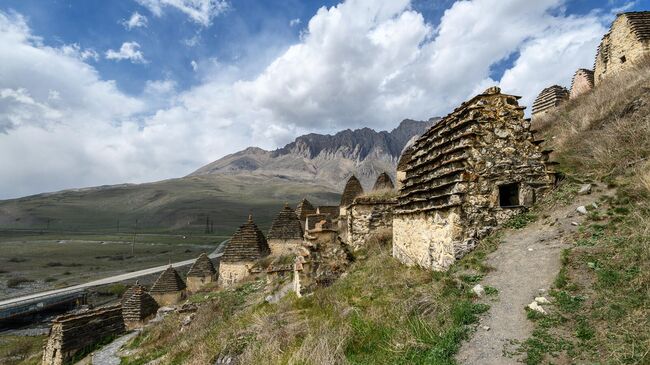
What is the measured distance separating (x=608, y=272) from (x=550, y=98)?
88.4ft

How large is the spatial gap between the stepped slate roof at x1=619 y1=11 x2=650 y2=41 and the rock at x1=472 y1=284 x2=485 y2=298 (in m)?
19.1

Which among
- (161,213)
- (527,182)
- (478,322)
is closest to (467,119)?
(527,182)

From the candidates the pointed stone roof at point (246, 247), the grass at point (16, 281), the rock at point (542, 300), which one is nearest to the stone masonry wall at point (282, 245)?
the pointed stone roof at point (246, 247)

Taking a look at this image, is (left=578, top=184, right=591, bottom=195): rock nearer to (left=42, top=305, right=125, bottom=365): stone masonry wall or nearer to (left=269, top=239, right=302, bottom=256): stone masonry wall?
(left=269, top=239, right=302, bottom=256): stone masonry wall

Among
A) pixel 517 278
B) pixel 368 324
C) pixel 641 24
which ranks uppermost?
pixel 641 24

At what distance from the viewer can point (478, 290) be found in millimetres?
6484

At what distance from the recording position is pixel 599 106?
1451 cm

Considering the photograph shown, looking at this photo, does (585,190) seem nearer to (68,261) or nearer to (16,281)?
(16,281)

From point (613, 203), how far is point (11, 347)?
33.1 meters

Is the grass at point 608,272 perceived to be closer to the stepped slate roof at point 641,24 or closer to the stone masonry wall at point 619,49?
the stone masonry wall at point 619,49

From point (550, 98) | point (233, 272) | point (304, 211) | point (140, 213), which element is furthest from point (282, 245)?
point (140, 213)

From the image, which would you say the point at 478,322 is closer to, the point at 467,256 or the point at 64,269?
the point at 467,256

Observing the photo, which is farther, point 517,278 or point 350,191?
point 350,191

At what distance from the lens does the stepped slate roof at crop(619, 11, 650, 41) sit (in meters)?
17.7
